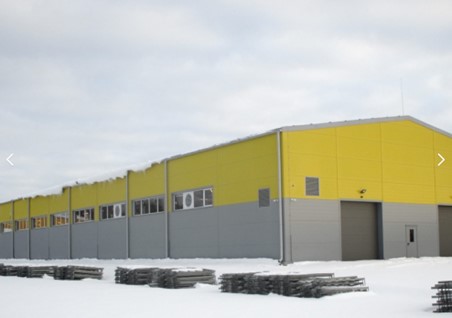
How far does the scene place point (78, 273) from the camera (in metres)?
31.1

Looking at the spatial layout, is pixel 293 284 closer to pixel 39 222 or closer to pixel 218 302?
pixel 218 302

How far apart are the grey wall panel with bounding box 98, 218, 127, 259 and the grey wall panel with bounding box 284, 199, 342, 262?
55.1 feet

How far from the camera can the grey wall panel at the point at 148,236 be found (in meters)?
41.0

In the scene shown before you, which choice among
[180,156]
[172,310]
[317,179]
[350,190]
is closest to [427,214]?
[350,190]

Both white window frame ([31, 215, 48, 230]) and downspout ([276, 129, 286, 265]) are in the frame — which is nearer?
downspout ([276, 129, 286, 265])

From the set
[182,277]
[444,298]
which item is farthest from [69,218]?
[444,298]

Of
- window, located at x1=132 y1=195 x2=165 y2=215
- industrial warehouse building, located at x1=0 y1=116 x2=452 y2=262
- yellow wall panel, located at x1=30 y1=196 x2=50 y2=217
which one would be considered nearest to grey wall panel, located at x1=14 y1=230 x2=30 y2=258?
yellow wall panel, located at x1=30 y1=196 x2=50 y2=217

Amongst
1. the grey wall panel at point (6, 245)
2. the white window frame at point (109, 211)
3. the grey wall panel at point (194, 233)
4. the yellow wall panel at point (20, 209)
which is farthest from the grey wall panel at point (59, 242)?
the grey wall panel at point (194, 233)

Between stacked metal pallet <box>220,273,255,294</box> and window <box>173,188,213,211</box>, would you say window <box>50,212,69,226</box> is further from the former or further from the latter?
stacked metal pallet <box>220,273,255,294</box>

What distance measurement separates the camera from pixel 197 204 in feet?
125

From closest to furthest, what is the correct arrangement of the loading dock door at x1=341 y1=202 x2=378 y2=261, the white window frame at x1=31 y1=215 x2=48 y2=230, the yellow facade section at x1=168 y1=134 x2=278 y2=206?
the yellow facade section at x1=168 y1=134 x2=278 y2=206 < the loading dock door at x1=341 y1=202 x2=378 y2=261 < the white window frame at x1=31 y1=215 x2=48 y2=230

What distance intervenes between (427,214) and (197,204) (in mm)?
13915

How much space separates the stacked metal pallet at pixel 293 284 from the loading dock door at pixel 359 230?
45.3 feet

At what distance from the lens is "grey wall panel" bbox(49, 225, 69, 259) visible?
176 ft
